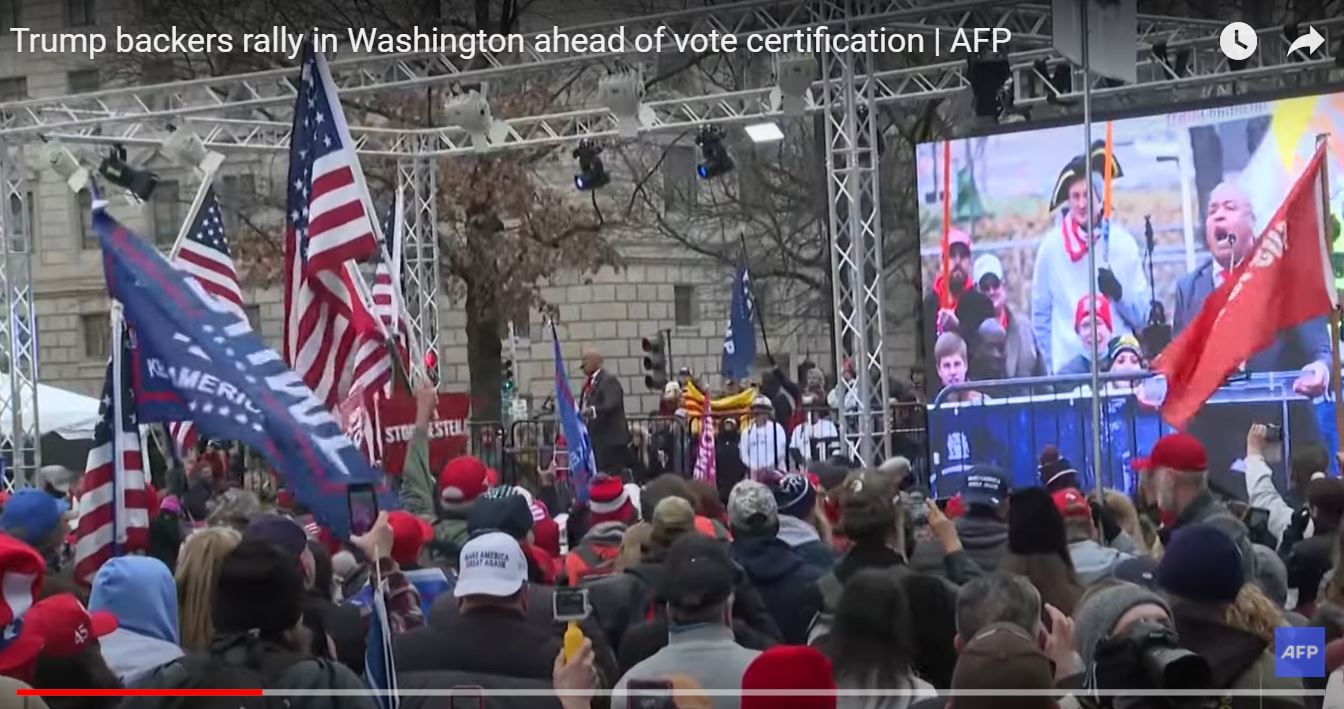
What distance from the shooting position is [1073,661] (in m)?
5.60

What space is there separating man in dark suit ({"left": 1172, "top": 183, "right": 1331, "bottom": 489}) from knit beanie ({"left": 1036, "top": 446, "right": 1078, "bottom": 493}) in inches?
282

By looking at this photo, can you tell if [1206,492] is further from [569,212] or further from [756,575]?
[569,212]

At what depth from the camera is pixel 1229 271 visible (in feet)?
59.4

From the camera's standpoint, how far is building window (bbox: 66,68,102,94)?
3438 cm

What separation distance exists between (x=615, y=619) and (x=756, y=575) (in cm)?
63

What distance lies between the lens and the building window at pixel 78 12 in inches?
1175

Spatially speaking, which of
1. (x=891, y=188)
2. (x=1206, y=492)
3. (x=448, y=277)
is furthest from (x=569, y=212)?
(x=1206, y=492)

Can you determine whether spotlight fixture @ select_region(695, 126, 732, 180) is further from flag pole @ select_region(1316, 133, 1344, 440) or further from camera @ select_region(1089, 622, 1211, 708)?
camera @ select_region(1089, 622, 1211, 708)

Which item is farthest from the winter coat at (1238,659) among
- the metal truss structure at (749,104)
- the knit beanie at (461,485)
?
the metal truss structure at (749,104)

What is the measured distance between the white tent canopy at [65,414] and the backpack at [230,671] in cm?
2340

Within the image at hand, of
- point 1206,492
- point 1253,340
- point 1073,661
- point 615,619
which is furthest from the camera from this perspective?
point 1253,340

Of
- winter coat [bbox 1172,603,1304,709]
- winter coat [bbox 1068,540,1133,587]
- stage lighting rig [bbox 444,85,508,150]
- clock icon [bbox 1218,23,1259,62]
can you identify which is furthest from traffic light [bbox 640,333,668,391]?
winter coat [bbox 1172,603,1304,709]

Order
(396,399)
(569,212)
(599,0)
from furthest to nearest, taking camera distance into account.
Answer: (569,212), (599,0), (396,399)

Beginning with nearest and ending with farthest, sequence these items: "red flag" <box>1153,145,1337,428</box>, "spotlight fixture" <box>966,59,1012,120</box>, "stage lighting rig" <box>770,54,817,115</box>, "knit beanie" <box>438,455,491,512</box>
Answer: "knit beanie" <box>438,455,491,512</box>
"red flag" <box>1153,145,1337,428</box>
"spotlight fixture" <box>966,59,1012,120</box>
"stage lighting rig" <box>770,54,817,115</box>
